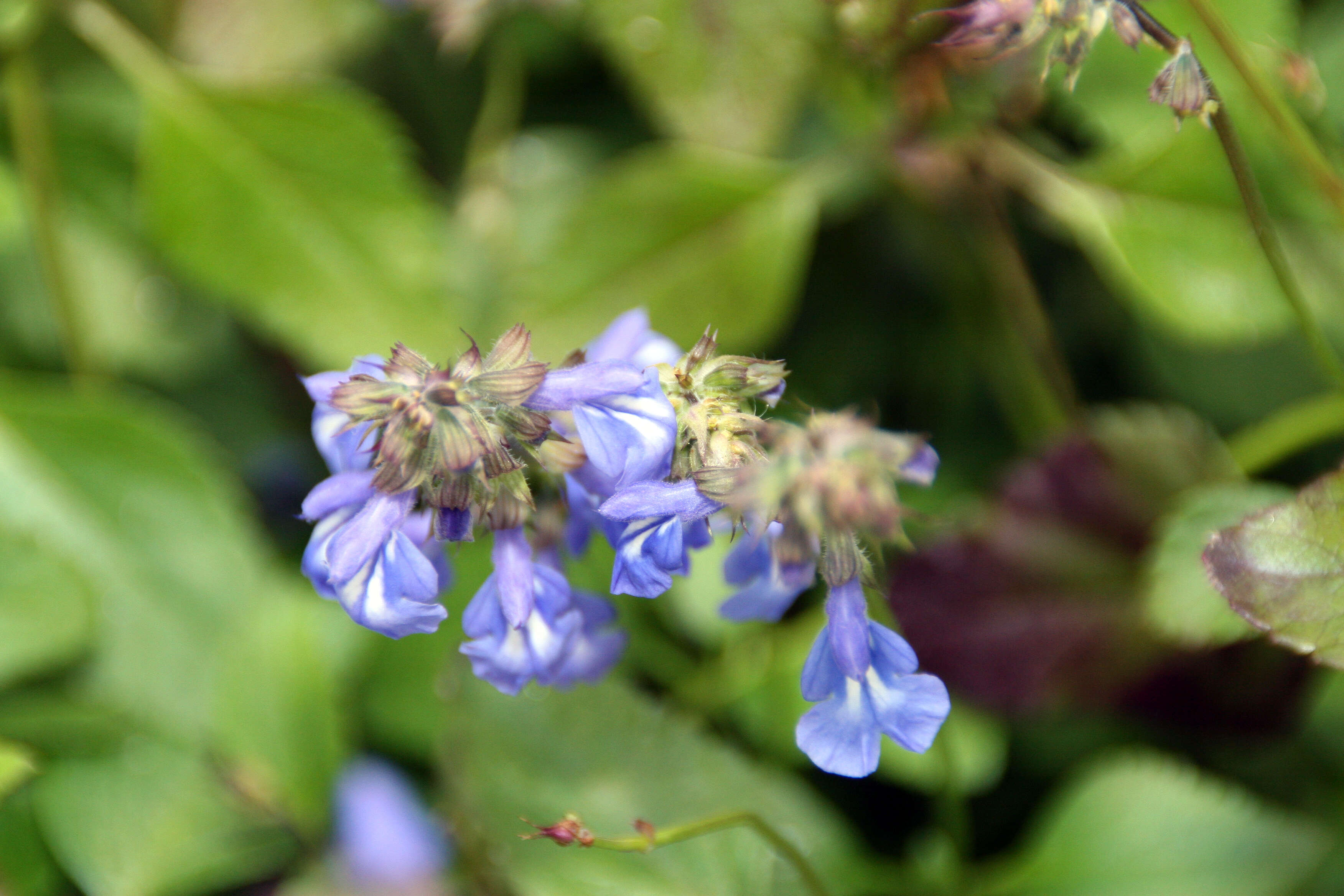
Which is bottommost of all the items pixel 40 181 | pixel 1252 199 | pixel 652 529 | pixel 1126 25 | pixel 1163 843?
pixel 1163 843

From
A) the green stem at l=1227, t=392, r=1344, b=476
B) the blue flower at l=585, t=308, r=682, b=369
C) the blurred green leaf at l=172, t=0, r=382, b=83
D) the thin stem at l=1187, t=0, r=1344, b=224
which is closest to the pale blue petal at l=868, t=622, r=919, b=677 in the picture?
the blue flower at l=585, t=308, r=682, b=369

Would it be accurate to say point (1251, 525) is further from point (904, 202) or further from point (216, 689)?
point (216, 689)

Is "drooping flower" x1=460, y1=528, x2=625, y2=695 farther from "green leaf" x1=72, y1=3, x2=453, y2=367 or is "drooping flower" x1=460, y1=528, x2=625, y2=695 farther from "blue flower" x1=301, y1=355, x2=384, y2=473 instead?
"green leaf" x1=72, y1=3, x2=453, y2=367

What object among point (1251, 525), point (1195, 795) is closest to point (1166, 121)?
point (1251, 525)

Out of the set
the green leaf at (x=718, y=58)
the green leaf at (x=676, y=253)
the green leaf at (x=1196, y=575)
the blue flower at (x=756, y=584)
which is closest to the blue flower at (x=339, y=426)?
the blue flower at (x=756, y=584)

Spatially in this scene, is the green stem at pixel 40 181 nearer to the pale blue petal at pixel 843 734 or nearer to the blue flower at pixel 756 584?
the blue flower at pixel 756 584

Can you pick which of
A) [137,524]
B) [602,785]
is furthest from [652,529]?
[137,524]

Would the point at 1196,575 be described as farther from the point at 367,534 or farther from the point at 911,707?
the point at 367,534
